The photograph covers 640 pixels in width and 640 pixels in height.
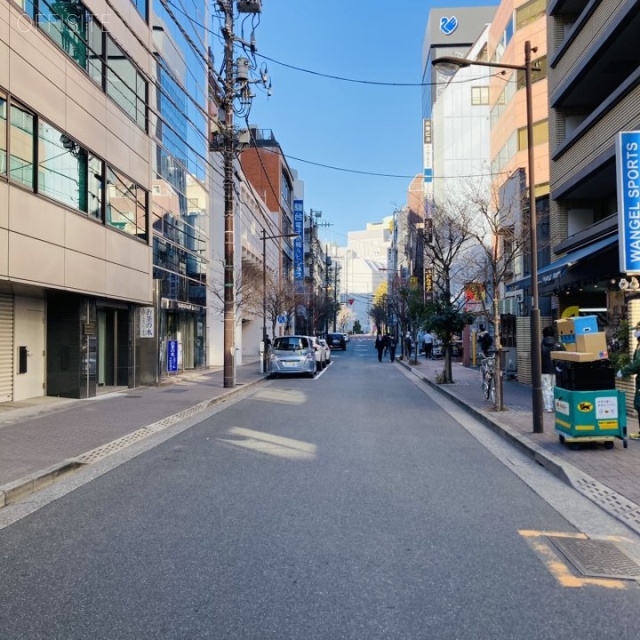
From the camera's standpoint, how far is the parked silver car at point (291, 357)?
24.4 meters

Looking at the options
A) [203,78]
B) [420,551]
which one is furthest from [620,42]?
[203,78]

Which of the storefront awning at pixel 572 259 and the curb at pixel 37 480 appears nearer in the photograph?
the curb at pixel 37 480

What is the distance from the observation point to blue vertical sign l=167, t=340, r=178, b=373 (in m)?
23.0

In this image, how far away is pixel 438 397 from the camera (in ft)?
57.0

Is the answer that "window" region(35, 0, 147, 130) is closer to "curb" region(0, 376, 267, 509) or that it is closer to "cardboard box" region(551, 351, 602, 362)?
"curb" region(0, 376, 267, 509)

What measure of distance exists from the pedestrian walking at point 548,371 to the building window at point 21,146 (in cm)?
1115

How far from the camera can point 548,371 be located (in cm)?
1323

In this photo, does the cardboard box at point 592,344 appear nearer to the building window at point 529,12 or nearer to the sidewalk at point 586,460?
the sidewalk at point 586,460

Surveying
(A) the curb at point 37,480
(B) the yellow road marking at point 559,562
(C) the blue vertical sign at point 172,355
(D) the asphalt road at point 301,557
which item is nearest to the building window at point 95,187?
(C) the blue vertical sign at point 172,355

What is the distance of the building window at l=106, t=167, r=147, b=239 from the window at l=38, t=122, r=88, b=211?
152 cm

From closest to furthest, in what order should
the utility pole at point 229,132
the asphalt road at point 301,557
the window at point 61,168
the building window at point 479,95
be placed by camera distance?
1. the asphalt road at point 301,557
2. the window at point 61,168
3. the utility pole at point 229,132
4. the building window at point 479,95

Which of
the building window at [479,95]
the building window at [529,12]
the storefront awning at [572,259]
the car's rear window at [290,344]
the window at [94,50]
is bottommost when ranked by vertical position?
the car's rear window at [290,344]

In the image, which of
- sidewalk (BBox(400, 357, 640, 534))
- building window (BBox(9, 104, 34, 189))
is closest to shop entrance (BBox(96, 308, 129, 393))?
building window (BBox(9, 104, 34, 189))

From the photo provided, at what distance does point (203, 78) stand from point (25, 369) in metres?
18.0
